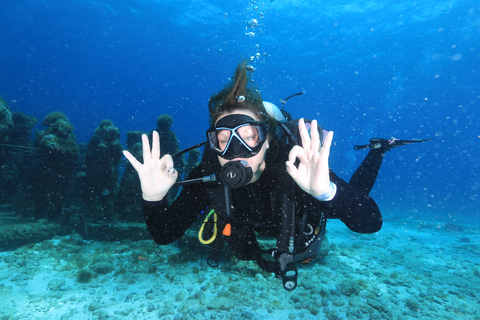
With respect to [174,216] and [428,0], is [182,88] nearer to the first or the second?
[428,0]

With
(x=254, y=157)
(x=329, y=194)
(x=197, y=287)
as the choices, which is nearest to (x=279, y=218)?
(x=254, y=157)

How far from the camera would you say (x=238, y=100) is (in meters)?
3.04

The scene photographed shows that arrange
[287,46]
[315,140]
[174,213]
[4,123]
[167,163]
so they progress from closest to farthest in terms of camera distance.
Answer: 1. [315,140]
2. [167,163]
3. [174,213]
4. [4,123]
5. [287,46]

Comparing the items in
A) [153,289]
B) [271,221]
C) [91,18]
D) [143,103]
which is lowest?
[153,289]

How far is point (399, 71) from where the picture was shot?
43.6 meters

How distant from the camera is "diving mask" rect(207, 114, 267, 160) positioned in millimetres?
2785

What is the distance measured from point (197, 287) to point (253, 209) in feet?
12.0

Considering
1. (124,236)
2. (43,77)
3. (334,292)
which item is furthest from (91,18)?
(43,77)

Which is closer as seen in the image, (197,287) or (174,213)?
(174,213)

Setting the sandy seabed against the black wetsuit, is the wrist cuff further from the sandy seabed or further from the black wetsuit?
the sandy seabed

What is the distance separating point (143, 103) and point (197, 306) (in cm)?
14155

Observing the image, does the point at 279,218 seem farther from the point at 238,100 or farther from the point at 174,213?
the point at 238,100

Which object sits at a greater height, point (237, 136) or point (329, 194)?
point (237, 136)

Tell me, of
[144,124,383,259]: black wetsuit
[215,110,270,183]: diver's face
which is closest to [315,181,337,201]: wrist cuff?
[144,124,383,259]: black wetsuit
